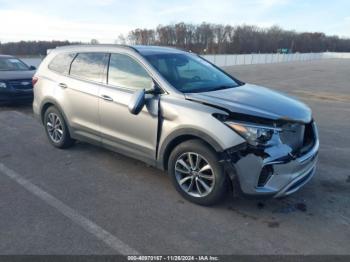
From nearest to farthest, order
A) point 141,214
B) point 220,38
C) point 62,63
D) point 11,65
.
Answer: point 141,214 < point 62,63 < point 11,65 < point 220,38

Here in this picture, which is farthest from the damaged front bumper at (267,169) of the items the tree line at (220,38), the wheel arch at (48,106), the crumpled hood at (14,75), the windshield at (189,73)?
the tree line at (220,38)

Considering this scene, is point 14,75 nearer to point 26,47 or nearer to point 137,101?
point 137,101

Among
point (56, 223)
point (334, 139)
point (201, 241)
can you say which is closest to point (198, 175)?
Result: point (201, 241)

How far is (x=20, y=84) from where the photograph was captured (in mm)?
8906

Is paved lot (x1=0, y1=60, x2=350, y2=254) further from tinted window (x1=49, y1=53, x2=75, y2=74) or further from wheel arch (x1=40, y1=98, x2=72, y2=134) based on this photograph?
tinted window (x1=49, y1=53, x2=75, y2=74)

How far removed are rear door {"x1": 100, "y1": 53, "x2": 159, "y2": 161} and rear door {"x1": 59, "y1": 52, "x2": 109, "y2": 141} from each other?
16cm

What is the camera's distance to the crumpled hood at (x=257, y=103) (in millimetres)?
Result: 3320

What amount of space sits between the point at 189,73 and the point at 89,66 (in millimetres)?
1539

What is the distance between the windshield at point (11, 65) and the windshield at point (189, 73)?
7196 millimetres

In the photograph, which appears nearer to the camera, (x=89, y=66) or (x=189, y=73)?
(x=189, y=73)

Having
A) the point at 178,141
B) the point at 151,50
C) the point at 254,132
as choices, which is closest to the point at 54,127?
the point at 151,50

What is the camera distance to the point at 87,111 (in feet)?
15.3

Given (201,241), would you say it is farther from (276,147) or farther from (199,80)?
(199,80)

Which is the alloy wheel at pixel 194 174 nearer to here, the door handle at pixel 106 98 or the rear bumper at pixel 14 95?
the door handle at pixel 106 98
